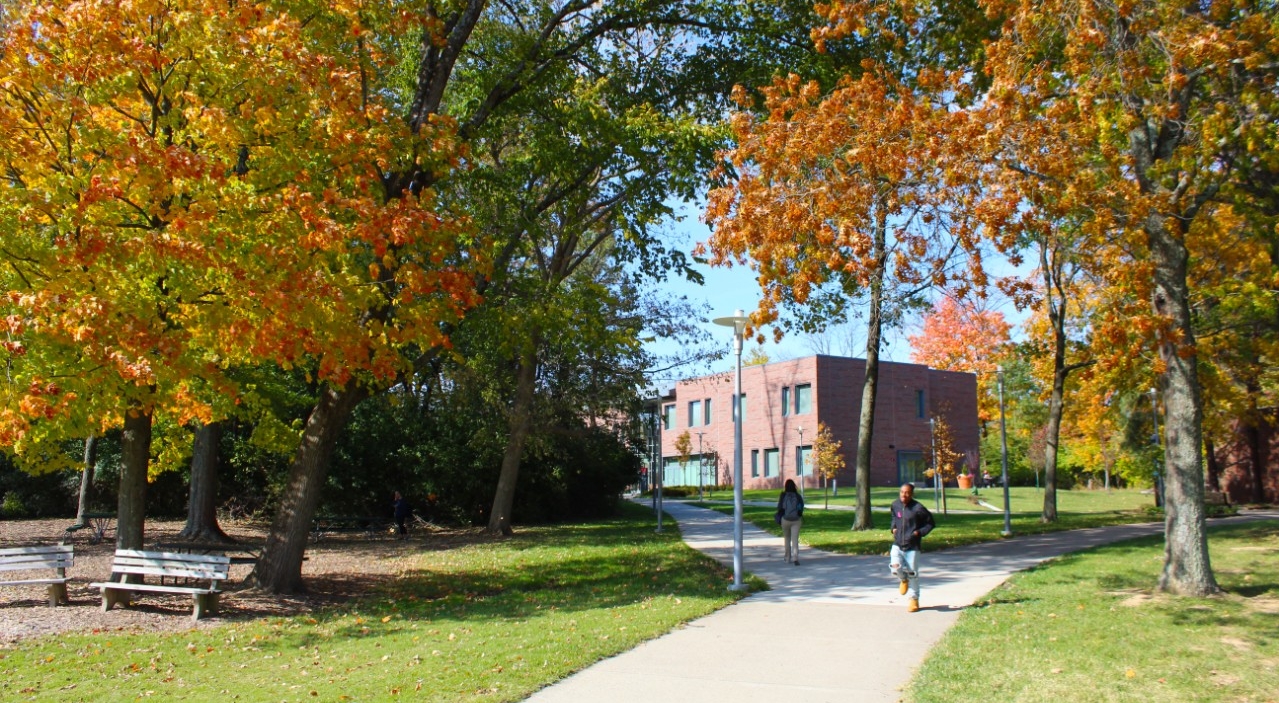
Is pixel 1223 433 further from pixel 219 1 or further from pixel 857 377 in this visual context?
pixel 219 1

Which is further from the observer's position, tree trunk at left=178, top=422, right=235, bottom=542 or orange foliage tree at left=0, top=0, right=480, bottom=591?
tree trunk at left=178, top=422, right=235, bottom=542

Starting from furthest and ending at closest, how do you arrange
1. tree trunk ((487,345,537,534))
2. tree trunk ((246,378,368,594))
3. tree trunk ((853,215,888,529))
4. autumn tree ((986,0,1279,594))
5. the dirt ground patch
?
tree trunk ((487,345,537,534)) → tree trunk ((853,215,888,529)) → tree trunk ((246,378,368,594)) → autumn tree ((986,0,1279,594)) → the dirt ground patch

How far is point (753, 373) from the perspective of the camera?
56156 millimetres

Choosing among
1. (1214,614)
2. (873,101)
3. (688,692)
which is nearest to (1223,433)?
(1214,614)

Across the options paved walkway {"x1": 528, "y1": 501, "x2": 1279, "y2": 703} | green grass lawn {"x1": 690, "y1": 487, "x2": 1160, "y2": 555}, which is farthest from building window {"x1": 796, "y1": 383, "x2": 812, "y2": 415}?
paved walkway {"x1": 528, "y1": 501, "x2": 1279, "y2": 703}

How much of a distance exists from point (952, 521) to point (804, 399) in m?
25.1

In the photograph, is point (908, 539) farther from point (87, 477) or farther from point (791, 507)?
point (87, 477)

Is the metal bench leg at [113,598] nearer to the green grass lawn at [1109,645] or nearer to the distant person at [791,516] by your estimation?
the green grass lawn at [1109,645]

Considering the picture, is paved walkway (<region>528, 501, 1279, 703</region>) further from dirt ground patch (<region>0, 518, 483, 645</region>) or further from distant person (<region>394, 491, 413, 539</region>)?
distant person (<region>394, 491, 413, 539</region>)

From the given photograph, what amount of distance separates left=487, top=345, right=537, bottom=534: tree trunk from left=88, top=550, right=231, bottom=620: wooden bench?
12.9 meters

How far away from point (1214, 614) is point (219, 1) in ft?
42.4

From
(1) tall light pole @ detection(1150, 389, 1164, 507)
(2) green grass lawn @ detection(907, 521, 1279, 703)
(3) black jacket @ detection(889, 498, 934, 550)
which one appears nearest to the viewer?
(2) green grass lawn @ detection(907, 521, 1279, 703)

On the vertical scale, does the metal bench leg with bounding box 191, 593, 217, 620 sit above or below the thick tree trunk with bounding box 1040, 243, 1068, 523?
below

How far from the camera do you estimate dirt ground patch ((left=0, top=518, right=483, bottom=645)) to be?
34.3ft
